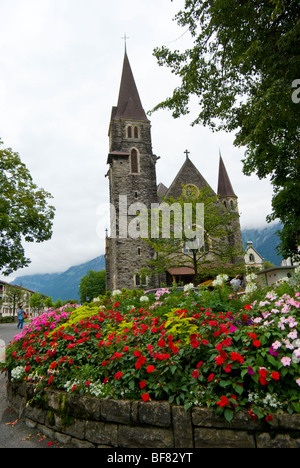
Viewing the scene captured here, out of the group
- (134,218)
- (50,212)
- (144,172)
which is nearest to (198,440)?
(50,212)

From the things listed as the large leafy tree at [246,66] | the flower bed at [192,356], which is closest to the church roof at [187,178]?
the large leafy tree at [246,66]

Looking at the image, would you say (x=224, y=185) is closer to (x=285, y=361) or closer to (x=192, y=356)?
(x=192, y=356)

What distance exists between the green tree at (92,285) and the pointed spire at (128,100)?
51229mm

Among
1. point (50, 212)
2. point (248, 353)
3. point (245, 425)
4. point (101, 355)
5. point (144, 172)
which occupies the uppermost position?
point (144, 172)

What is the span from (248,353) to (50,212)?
2214 cm

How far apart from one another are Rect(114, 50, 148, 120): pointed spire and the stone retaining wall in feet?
115

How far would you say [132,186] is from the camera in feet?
106

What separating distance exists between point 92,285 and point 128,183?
5371 cm

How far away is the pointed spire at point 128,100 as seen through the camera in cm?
3591

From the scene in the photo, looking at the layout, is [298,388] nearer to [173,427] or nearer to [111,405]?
[173,427]

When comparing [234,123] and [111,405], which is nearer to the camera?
[111,405]

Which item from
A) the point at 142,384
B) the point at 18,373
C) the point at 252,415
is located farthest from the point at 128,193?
the point at 252,415
